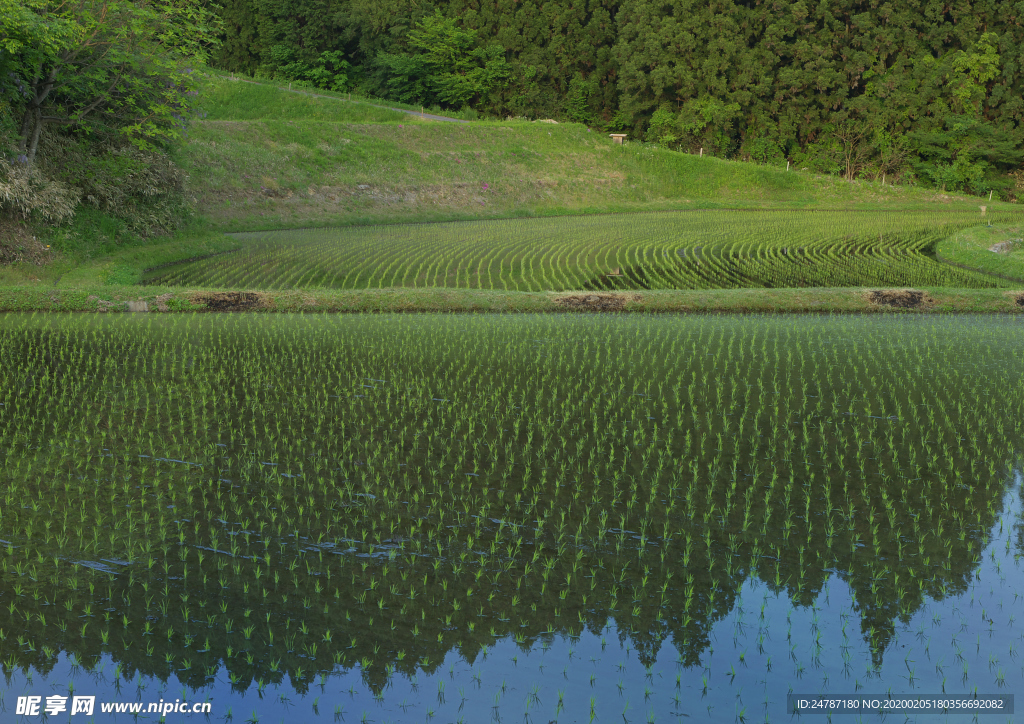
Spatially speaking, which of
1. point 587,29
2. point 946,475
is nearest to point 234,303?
point 946,475

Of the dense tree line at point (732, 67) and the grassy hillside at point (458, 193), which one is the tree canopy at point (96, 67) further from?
the dense tree line at point (732, 67)

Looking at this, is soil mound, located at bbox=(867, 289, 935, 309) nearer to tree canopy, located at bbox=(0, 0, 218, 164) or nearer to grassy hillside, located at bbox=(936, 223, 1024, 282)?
grassy hillside, located at bbox=(936, 223, 1024, 282)

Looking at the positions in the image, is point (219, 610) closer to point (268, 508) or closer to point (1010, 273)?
point (268, 508)

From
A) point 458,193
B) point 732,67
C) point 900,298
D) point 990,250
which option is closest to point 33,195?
point 900,298

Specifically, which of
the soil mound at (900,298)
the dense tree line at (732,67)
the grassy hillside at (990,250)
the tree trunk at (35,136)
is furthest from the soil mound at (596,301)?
the dense tree line at (732,67)

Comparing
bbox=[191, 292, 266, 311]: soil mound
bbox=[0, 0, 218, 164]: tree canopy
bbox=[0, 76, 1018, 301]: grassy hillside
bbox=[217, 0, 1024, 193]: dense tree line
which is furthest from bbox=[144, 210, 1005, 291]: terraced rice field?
bbox=[217, 0, 1024, 193]: dense tree line

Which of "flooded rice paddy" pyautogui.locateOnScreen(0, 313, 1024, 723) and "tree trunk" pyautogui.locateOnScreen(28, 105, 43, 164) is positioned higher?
"tree trunk" pyautogui.locateOnScreen(28, 105, 43, 164)

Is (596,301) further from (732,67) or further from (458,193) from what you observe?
(732,67)
